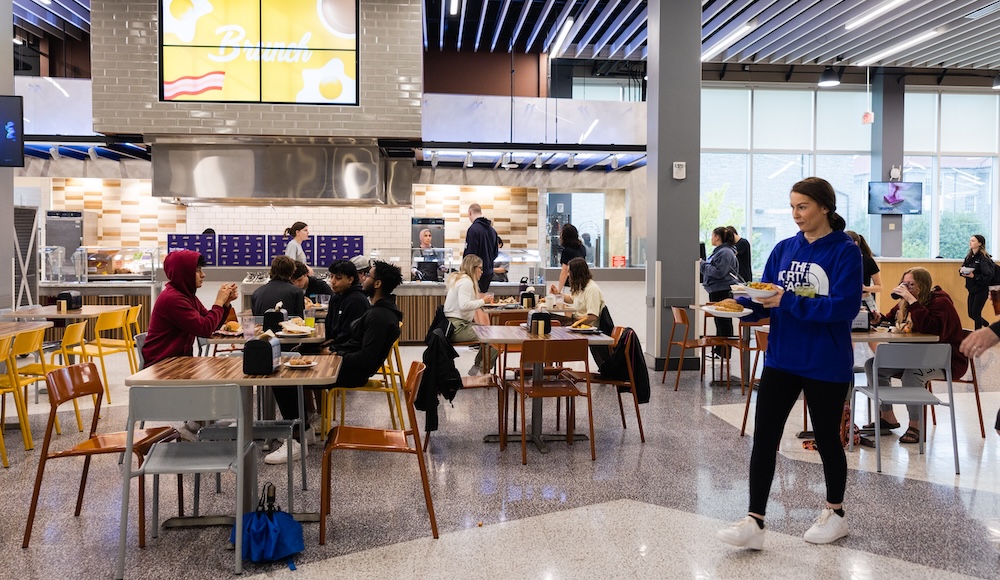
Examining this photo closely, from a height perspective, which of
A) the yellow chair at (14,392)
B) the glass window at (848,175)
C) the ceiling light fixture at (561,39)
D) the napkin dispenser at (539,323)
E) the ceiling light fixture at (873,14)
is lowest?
the yellow chair at (14,392)

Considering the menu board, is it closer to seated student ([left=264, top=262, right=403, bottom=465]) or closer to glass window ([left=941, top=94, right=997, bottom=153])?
seated student ([left=264, top=262, right=403, bottom=465])

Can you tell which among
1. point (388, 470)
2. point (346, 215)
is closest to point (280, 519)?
point (388, 470)

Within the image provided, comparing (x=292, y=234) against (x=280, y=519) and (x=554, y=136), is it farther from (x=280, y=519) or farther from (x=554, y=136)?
(x=280, y=519)

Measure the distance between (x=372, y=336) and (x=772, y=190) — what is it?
13422 mm

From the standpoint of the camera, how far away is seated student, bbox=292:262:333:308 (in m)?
6.32

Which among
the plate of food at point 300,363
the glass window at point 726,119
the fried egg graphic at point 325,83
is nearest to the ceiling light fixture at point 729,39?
the glass window at point 726,119

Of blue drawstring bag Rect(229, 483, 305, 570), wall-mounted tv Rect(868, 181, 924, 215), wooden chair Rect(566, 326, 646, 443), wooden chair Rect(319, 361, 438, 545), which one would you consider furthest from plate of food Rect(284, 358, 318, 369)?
wall-mounted tv Rect(868, 181, 924, 215)

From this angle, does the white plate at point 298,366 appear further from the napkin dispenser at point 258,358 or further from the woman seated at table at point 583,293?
the woman seated at table at point 583,293

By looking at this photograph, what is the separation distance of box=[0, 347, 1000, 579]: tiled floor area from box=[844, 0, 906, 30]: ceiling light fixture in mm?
6451

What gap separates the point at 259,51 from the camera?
8141 mm

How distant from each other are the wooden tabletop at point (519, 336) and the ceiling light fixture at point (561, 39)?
7.93 meters

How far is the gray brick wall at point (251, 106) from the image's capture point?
8.04m

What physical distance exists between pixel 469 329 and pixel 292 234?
3.40m

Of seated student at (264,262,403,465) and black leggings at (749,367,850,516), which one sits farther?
seated student at (264,262,403,465)
